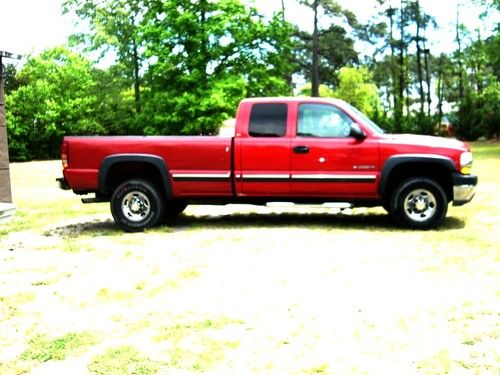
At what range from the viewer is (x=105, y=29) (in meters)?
42.7

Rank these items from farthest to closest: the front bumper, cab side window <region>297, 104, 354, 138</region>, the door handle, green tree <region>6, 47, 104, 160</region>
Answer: green tree <region>6, 47, 104, 160</region>
cab side window <region>297, 104, 354, 138</region>
the door handle
the front bumper

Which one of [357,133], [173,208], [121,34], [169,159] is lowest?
[173,208]

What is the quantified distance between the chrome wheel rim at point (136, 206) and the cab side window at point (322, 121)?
2.67 m

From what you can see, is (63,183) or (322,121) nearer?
(322,121)

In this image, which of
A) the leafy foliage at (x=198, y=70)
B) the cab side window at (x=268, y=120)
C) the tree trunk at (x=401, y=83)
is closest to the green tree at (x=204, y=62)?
the leafy foliage at (x=198, y=70)

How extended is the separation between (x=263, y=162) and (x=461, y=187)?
118 inches

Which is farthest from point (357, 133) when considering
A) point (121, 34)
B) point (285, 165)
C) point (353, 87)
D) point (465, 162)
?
point (353, 87)

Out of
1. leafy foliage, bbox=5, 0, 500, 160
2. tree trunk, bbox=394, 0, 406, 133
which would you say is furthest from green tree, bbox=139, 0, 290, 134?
tree trunk, bbox=394, 0, 406, 133

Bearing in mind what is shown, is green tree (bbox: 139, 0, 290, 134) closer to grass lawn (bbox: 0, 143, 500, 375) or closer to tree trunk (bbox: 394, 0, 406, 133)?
tree trunk (bbox: 394, 0, 406, 133)

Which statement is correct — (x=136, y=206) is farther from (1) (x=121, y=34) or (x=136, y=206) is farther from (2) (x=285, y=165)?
(1) (x=121, y=34)

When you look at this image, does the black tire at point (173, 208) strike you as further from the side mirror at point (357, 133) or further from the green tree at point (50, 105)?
the green tree at point (50, 105)

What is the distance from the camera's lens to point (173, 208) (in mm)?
11359

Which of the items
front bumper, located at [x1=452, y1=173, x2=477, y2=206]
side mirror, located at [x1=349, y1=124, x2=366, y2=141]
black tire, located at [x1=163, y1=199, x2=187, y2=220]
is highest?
side mirror, located at [x1=349, y1=124, x2=366, y2=141]

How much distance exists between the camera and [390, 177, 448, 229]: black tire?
9.43 m
